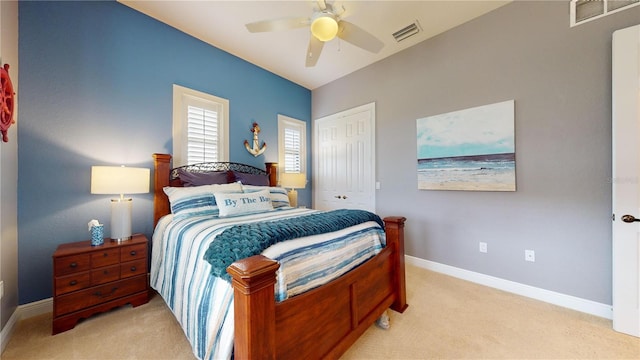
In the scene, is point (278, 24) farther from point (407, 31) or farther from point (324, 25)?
point (407, 31)

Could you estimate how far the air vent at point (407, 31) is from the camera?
2688mm

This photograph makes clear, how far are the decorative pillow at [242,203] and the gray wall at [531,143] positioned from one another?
6.45 feet

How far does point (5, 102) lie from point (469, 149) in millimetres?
4045

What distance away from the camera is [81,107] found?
85.0 inches

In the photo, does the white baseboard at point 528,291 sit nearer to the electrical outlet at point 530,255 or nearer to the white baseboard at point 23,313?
the electrical outlet at point 530,255

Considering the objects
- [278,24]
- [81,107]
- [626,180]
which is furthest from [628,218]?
[81,107]

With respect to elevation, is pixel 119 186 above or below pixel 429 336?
above

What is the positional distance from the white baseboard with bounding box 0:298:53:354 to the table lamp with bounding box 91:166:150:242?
75 cm

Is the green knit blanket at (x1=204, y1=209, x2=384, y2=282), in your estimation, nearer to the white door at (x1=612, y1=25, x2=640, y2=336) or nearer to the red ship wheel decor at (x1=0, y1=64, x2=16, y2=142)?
the red ship wheel decor at (x1=0, y1=64, x2=16, y2=142)

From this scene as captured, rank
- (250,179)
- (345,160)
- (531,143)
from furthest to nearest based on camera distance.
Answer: (345,160) < (250,179) < (531,143)

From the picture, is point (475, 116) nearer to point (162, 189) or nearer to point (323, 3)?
point (323, 3)

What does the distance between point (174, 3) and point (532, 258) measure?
450 centimetres

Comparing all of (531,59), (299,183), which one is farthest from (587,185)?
(299,183)

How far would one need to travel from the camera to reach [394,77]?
130 inches
